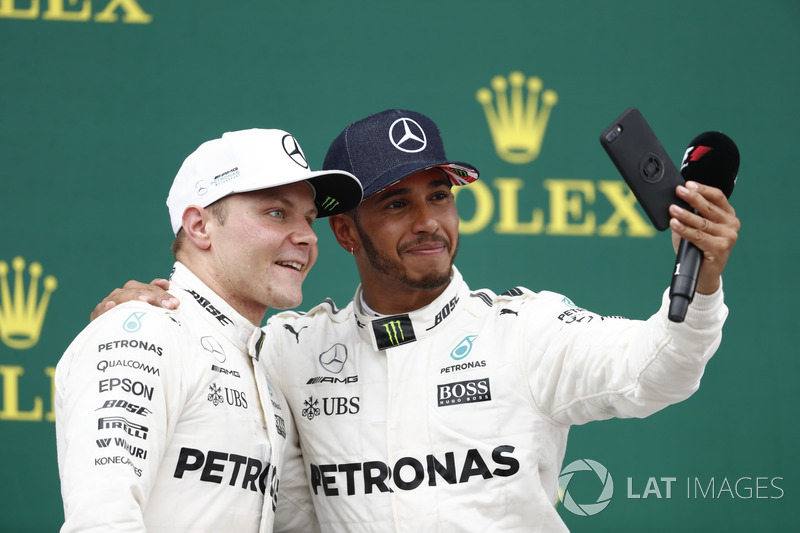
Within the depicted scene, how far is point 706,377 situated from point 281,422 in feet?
4.88

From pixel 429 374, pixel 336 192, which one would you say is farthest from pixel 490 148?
pixel 429 374

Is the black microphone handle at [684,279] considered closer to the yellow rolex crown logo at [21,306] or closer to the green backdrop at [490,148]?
the green backdrop at [490,148]

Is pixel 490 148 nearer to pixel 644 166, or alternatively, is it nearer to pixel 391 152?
pixel 391 152

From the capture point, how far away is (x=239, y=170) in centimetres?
174

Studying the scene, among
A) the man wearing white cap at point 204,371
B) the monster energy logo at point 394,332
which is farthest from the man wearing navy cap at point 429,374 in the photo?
the man wearing white cap at point 204,371

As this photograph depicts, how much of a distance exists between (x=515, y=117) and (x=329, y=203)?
3.56 ft

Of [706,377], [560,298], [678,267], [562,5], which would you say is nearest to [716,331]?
[678,267]

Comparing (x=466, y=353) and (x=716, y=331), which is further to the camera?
(x=466, y=353)

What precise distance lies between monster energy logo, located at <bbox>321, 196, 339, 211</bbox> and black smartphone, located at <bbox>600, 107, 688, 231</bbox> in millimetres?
772

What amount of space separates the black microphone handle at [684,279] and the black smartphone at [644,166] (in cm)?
5

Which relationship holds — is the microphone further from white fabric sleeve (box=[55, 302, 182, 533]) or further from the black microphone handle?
white fabric sleeve (box=[55, 302, 182, 533])

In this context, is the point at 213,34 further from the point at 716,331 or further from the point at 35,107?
the point at 716,331

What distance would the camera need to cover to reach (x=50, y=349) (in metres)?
2.73

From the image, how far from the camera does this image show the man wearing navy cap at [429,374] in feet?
5.65
